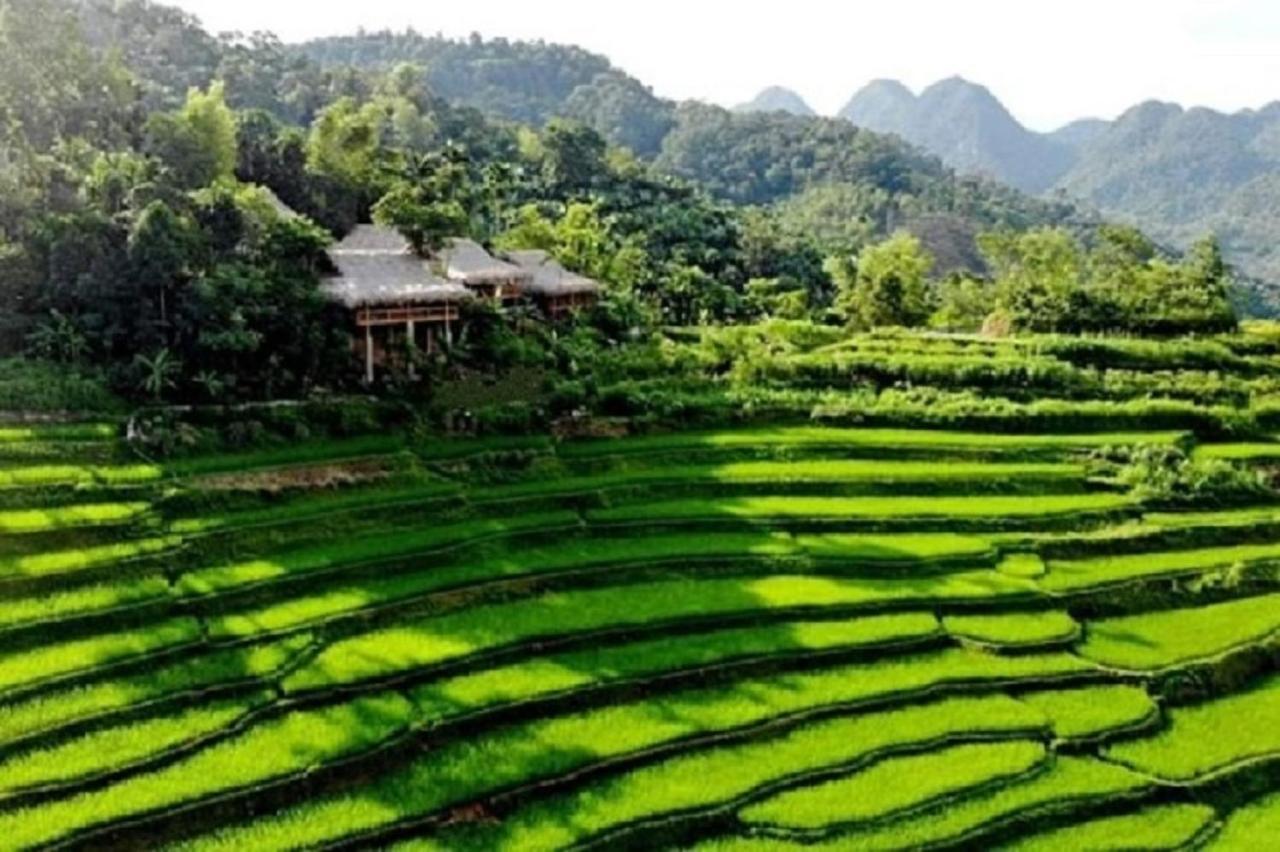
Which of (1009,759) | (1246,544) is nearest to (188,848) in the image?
(1009,759)

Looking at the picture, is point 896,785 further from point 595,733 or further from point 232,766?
point 232,766

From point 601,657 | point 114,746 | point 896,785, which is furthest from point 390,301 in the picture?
point 896,785

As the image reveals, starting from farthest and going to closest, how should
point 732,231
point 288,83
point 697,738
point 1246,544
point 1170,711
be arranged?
point 288,83 < point 732,231 < point 1246,544 < point 1170,711 < point 697,738

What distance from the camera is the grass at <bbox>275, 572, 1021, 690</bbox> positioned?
55.8 feet

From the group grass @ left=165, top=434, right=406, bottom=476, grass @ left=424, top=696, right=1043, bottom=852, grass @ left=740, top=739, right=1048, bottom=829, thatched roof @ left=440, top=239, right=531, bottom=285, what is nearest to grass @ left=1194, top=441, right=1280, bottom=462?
grass @ left=424, top=696, right=1043, bottom=852

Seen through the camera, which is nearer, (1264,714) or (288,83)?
(1264,714)

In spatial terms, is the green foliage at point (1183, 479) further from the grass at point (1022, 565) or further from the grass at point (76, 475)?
the grass at point (76, 475)

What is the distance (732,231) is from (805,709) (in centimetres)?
4884

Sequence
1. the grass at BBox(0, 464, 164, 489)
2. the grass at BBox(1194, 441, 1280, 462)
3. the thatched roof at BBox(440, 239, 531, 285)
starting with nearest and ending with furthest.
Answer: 1. the grass at BBox(0, 464, 164, 489)
2. the grass at BBox(1194, 441, 1280, 462)
3. the thatched roof at BBox(440, 239, 531, 285)

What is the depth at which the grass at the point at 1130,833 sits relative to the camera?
15.9 m

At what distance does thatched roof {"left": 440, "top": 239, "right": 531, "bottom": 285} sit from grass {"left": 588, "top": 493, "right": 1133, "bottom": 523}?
32.3 feet

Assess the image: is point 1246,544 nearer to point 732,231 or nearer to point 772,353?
point 772,353

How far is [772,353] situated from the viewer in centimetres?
3297

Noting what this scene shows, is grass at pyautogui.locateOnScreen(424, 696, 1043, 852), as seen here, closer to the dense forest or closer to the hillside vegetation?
the hillside vegetation
